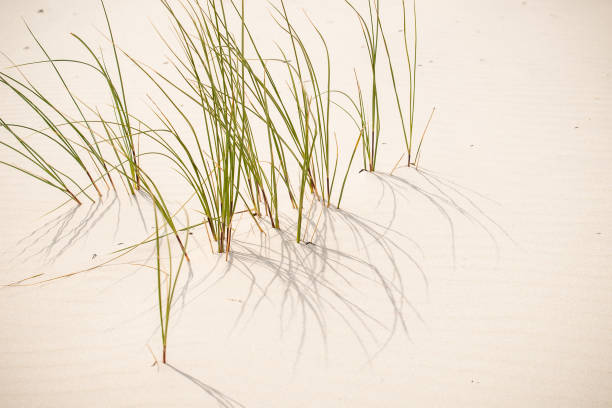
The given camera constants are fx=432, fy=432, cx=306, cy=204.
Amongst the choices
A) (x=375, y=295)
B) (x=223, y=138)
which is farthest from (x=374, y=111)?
(x=375, y=295)

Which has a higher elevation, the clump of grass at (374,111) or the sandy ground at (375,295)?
the clump of grass at (374,111)

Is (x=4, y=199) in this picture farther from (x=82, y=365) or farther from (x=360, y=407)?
(x=360, y=407)

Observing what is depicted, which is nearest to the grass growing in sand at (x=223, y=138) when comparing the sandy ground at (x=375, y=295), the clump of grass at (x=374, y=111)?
the clump of grass at (x=374, y=111)

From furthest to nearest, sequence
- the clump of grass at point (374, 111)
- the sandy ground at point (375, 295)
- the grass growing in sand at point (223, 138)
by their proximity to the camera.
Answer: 1. the clump of grass at point (374, 111)
2. the grass growing in sand at point (223, 138)
3. the sandy ground at point (375, 295)

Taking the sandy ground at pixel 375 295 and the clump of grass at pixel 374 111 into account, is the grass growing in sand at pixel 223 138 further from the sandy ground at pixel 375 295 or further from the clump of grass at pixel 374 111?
the sandy ground at pixel 375 295

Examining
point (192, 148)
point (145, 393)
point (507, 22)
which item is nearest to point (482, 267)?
point (145, 393)

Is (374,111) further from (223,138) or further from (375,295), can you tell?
(375,295)

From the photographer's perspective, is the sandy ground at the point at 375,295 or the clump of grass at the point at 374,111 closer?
the sandy ground at the point at 375,295

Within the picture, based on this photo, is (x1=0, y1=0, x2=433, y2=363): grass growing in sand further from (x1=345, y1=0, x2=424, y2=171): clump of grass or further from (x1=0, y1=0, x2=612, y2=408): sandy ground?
(x1=0, y1=0, x2=612, y2=408): sandy ground

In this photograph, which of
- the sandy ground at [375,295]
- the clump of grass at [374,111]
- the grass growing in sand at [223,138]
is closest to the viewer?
the sandy ground at [375,295]
